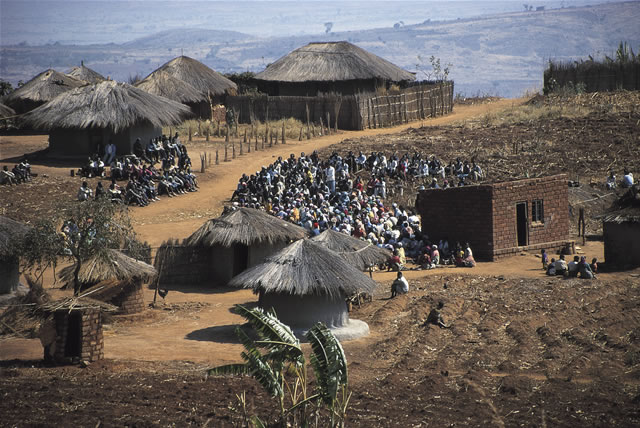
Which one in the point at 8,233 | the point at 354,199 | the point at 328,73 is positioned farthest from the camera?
the point at 328,73

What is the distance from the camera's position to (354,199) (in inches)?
1080

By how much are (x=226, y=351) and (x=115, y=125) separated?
18.3m

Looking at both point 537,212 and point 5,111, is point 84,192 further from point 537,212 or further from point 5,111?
point 5,111

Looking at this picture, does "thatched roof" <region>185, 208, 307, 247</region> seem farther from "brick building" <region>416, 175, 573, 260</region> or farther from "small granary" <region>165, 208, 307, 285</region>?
"brick building" <region>416, 175, 573, 260</region>

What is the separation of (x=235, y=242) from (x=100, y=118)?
13.2 metres

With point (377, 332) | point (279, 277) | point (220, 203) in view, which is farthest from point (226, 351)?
point (220, 203)

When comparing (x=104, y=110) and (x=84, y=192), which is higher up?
(x=104, y=110)

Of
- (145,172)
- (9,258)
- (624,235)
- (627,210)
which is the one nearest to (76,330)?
(9,258)

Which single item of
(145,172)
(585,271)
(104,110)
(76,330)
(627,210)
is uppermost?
(104,110)

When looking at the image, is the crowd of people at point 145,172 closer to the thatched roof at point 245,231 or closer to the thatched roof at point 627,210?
the thatched roof at point 245,231

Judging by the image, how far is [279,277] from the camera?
17.8m

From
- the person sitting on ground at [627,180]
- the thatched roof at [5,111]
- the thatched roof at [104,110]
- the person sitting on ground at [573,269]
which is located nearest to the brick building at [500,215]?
the person sitting on ground at [573,269]

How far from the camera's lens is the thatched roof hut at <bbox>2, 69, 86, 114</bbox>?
42.8 m

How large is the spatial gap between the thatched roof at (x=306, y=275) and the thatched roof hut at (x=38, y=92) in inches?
1062
